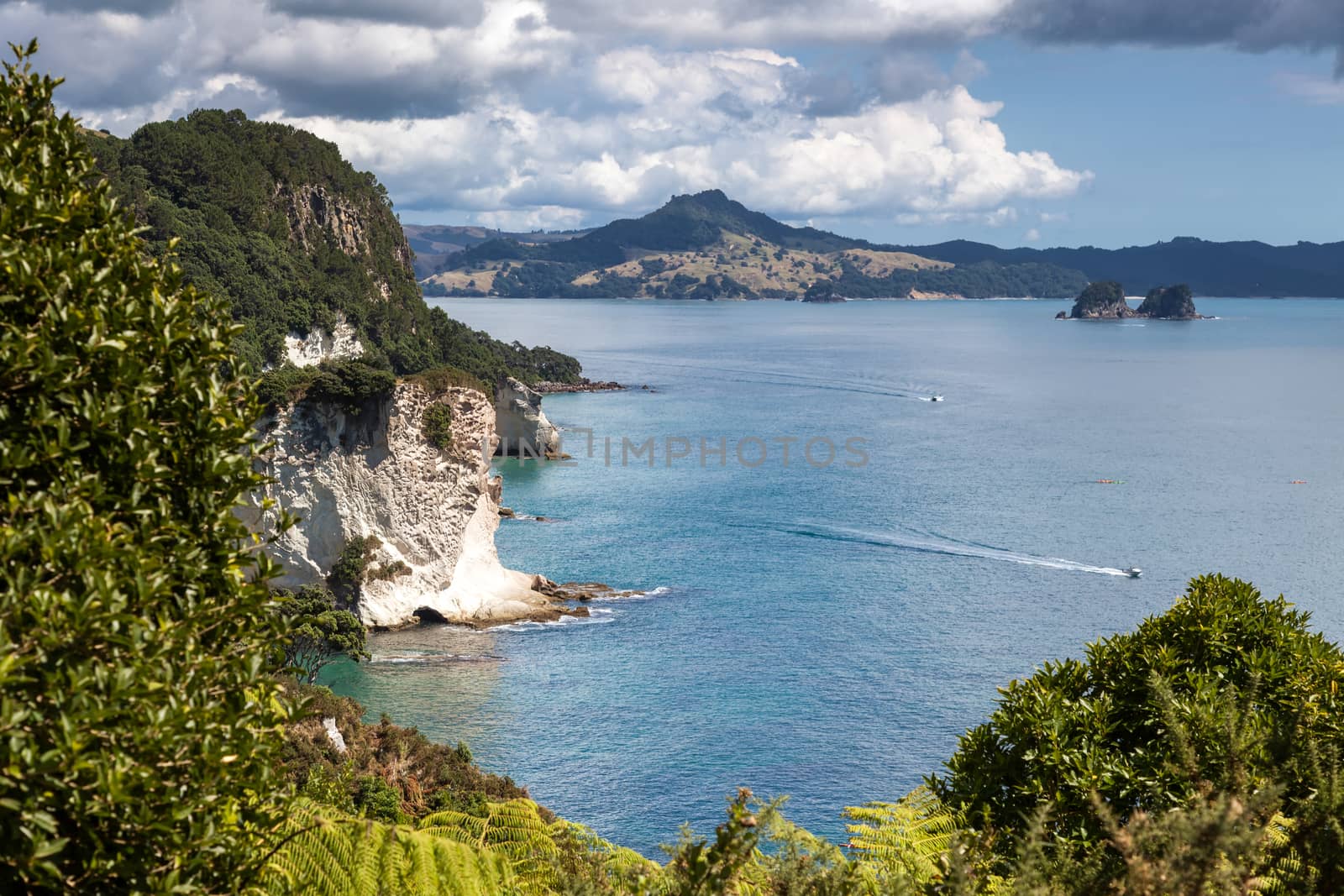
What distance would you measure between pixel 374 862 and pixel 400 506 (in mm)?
46160

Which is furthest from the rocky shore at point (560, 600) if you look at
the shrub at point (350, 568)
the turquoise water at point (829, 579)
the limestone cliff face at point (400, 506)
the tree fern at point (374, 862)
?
the tree fern at point (374, 862)

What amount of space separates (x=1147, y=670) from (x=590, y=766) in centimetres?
2759

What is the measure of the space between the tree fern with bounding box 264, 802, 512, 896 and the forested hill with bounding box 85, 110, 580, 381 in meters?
62.8

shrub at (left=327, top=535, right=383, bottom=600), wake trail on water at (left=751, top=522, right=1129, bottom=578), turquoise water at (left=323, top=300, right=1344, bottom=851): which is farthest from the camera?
wake trail on water at (left=751, top=522, right=1129, bottom=578)

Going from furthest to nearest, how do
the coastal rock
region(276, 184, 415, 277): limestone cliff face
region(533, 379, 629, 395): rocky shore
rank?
region(533, 379, 629, 395): rocky shore
region(276, 184, 415, 277): limestone cliff face
the coastal rock

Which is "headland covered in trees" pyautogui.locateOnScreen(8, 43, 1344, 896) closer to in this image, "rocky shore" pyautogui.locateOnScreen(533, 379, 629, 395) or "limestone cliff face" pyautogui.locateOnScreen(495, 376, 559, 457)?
"limestone cliff face" pyautogui.locateOnScreen(495, 376, 559, 457)

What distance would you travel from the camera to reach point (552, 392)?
138 meters

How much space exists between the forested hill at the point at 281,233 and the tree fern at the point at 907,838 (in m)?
61.4

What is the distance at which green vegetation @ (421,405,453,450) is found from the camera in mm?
55656

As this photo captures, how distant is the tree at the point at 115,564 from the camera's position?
19.1 feet

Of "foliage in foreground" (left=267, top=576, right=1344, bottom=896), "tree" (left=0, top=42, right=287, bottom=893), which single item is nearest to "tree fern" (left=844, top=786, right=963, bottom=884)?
"foliage in foreground" (left=267, top=576, right=1344, bottom=896)

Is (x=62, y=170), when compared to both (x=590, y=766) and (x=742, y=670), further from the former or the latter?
(x=742, y=670)

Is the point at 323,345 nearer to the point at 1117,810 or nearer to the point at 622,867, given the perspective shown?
the point at 622,867

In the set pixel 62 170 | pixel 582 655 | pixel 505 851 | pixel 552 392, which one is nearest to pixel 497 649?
pixel 582 655
